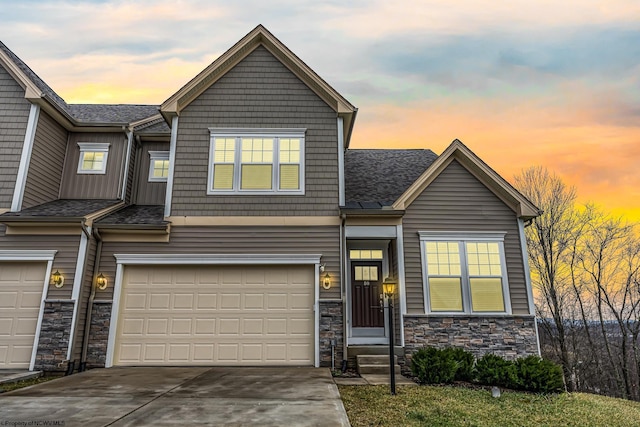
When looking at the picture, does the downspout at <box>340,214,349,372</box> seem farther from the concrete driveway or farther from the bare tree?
the bare tree

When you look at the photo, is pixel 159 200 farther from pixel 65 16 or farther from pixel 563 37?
pixel 563 37

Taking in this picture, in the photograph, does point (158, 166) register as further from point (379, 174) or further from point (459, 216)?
point (459, 216)

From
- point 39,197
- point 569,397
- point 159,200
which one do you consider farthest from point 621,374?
point 39,197

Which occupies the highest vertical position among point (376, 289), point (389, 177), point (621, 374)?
point (389, 177)

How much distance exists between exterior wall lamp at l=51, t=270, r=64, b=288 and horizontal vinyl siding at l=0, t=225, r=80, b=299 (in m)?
0.08

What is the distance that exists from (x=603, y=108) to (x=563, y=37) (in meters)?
4.28

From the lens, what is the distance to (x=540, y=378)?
258 inches

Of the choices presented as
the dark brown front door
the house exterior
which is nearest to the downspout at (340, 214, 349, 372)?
the house exterior

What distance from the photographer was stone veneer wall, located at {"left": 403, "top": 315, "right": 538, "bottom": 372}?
8234 millimetres

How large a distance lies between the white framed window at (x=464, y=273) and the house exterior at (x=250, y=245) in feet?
0.12

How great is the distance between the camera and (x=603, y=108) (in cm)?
1472

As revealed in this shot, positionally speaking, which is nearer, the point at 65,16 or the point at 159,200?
the point at 159,200

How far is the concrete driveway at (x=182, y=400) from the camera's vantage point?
3977 mm

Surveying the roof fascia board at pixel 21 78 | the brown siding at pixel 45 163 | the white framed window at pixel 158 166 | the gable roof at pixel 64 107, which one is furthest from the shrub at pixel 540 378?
the roof fascia board at pixel 21 78
